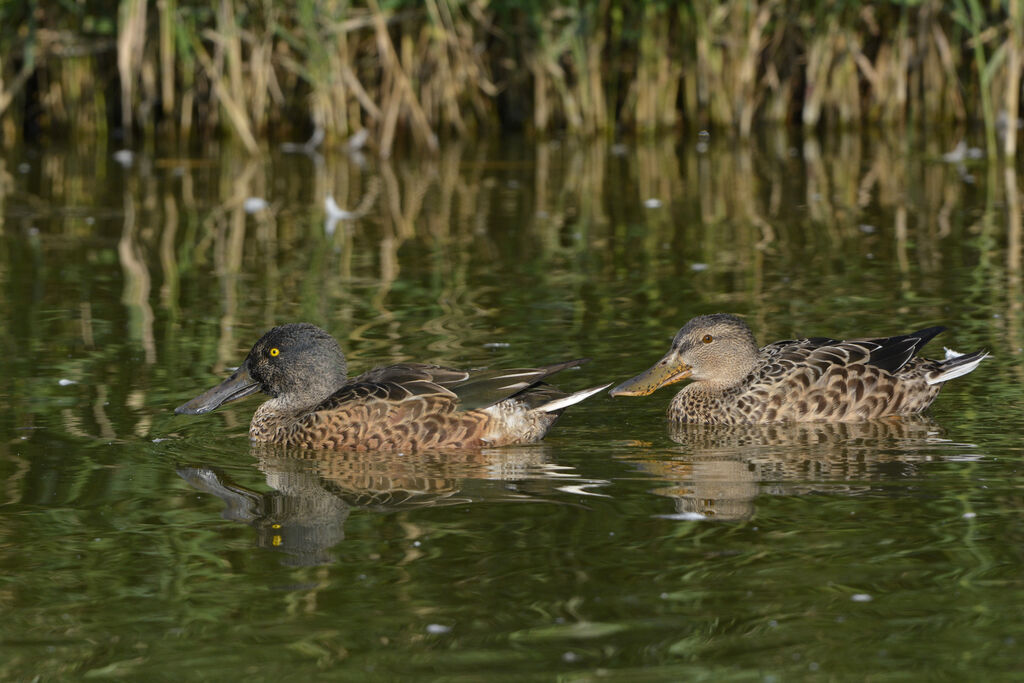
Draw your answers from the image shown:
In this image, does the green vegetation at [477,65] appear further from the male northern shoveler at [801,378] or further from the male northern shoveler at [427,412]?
the male northern shoveler at [427,412]

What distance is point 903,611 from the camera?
191 inches

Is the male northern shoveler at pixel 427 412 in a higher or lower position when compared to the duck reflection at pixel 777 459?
higher

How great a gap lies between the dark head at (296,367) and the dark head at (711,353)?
5.10 feet

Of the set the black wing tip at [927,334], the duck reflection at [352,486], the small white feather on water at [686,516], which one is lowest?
the small white feather on water at [686,516]

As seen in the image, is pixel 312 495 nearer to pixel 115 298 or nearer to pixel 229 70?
pixel 115 298

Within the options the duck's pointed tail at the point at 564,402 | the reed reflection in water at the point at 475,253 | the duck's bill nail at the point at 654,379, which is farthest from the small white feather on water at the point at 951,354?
the duck's pointed tail at the point at 564,402

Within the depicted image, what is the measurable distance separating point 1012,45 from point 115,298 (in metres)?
8.55

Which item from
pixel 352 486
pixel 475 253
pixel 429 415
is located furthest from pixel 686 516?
pixel 475 253

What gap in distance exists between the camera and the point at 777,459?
22.6 feet

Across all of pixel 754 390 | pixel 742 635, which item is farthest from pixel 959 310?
pixel 742 635

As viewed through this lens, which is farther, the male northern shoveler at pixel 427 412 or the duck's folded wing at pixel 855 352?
the duck's folded wing at pixel 855 352

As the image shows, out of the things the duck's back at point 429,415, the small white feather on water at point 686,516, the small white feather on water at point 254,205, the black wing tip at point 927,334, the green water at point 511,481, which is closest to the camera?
the green water at point 511,481

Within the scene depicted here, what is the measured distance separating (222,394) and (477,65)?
39.1 ft

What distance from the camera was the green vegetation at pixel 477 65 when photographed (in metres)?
17.5
